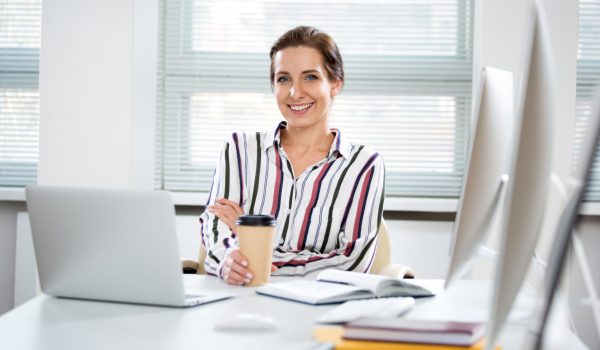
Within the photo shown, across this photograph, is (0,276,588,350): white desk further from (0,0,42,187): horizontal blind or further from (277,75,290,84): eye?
(0,0,42,187): horizontal blind

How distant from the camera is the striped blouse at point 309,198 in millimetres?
2031

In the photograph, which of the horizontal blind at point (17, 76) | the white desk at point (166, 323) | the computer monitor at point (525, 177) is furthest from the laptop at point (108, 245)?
the horizontal blind at point (17, 76)

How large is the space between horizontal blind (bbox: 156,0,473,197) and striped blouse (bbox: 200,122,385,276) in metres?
1.10

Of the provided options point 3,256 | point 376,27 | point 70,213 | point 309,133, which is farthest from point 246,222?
point 3,256

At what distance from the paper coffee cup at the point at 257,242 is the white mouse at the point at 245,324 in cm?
44

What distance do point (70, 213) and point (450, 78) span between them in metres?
2.33

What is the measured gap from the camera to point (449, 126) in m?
3.29

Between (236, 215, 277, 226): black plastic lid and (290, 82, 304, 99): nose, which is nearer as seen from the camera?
(236, 215, 277, 226): black plastic lid

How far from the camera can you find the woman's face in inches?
88.7

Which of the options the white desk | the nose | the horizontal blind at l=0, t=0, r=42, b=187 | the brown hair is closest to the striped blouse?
the nose

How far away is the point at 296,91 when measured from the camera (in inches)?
88.2

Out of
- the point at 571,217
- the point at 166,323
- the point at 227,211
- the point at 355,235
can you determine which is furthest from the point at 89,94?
the point at 571,217

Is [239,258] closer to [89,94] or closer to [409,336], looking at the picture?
[409,336]

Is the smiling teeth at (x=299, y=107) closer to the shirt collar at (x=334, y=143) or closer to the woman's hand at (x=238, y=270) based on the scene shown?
the shirt collar at (x=334, y=143)
